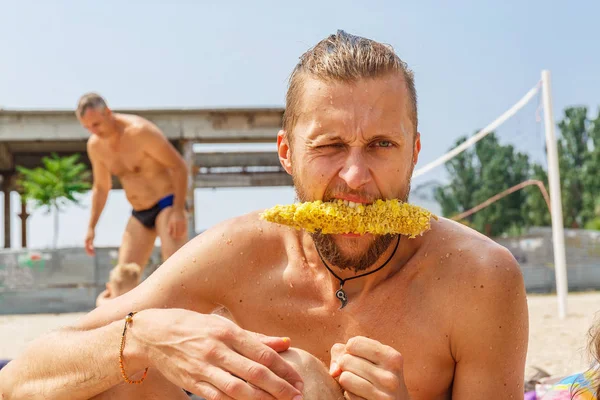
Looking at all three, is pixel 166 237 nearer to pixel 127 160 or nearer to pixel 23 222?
pixel 127 160

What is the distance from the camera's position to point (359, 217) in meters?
1.90

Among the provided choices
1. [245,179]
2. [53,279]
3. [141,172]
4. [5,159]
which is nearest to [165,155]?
[141,172]

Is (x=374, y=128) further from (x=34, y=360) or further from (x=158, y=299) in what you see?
(x=34, y=360)

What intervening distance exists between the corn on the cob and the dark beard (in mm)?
68

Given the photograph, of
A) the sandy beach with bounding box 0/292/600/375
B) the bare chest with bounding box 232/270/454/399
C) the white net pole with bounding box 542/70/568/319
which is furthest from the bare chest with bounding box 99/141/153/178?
the white net pole with bounding box 542/70/568/319

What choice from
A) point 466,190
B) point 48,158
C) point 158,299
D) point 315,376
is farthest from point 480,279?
point 48,158

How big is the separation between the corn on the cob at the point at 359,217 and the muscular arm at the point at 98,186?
607cm

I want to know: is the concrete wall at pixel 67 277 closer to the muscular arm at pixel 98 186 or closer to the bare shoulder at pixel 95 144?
the muscular arm at pixel 98 186

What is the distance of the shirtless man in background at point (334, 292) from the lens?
6.25 ft

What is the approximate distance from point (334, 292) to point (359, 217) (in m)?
0.39

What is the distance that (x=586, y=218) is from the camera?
34531 millimetres

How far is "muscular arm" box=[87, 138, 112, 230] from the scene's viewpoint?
25.0ft

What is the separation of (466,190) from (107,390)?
23201mm

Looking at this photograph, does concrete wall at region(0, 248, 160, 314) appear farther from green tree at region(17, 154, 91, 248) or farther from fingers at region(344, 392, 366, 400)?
fingers at region(344, 392, 366, 400)
